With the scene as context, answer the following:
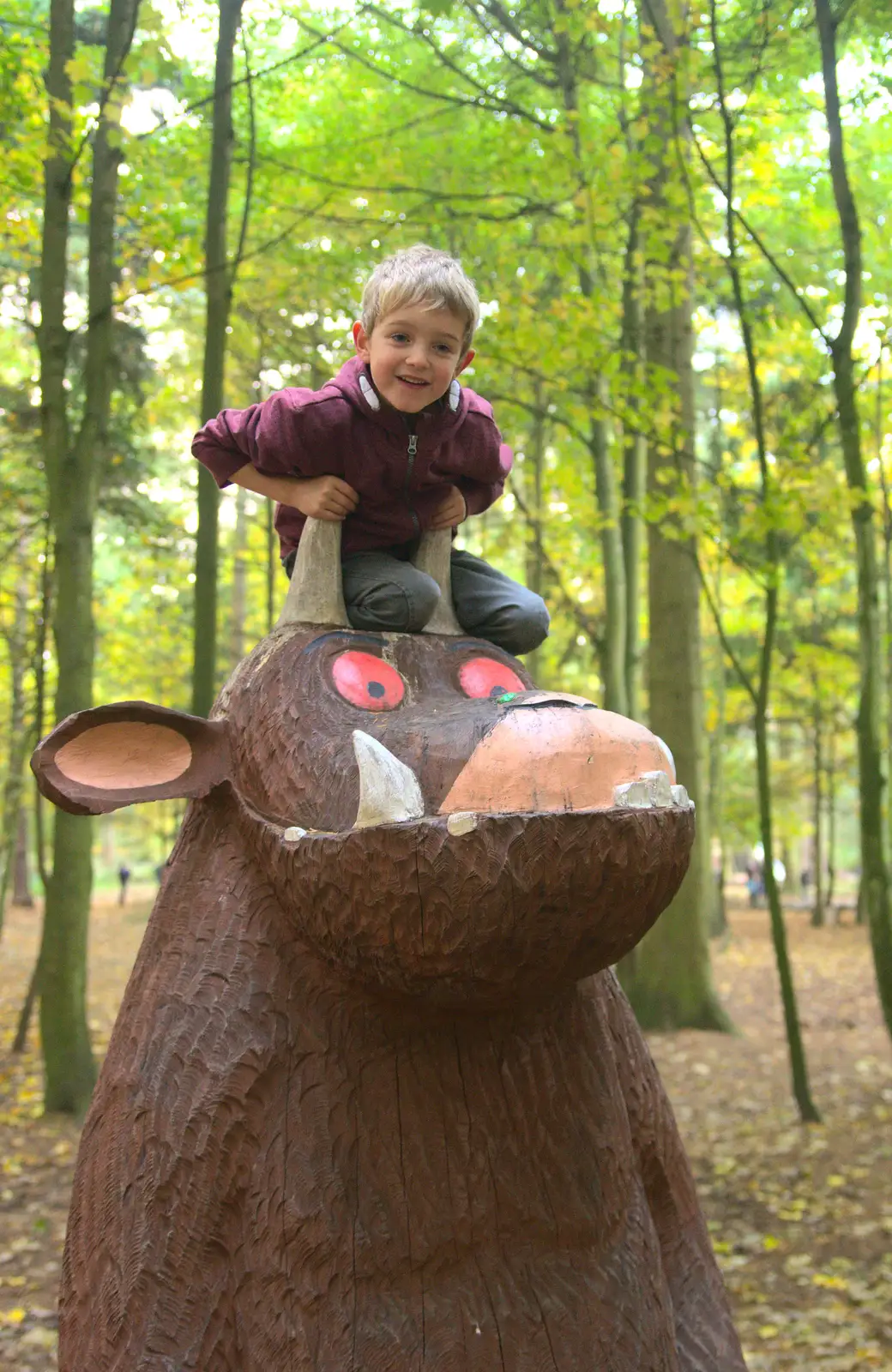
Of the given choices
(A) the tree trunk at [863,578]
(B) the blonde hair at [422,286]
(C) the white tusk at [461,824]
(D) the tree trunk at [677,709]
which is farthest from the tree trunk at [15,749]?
(C) the white tusk at [461,824]

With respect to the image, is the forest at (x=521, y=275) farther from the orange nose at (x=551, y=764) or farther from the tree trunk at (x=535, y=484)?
the orange nose at (x=551, y=764)

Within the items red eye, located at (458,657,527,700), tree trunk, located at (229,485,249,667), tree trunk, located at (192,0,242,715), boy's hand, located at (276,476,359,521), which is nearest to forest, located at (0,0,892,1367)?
tree trunk, located at (192,0,242,715)

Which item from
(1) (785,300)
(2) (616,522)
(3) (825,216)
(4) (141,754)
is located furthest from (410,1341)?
(1) (785,300)

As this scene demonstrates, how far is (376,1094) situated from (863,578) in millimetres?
3980

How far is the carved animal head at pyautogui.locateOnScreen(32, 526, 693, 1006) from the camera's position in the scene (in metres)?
1.47

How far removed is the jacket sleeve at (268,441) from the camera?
2029 millimetres

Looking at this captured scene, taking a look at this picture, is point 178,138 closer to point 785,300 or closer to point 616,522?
point 616,522

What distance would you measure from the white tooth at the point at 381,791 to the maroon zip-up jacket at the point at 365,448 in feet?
2.35

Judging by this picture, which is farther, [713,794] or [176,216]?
[713,794]

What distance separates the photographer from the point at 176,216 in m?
6.20

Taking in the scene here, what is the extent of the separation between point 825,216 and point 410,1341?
345 inches

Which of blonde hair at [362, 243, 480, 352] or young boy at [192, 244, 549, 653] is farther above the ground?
blonde hair at [362, 243, 480, 352]

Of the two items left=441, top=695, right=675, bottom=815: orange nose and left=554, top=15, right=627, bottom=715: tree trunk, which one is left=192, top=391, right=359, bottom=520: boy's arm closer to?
left=441, top=695, right=675, bottom=815: orange nose

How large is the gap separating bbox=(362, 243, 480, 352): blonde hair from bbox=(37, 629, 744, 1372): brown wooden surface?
61cm
